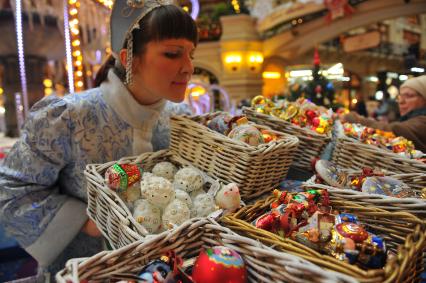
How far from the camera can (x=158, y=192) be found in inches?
35.6

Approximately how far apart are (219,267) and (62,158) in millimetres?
850

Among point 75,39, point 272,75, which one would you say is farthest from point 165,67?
point 272,75

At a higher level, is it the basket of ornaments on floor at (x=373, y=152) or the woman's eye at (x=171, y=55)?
the woman's eye at (x=171, y=55)

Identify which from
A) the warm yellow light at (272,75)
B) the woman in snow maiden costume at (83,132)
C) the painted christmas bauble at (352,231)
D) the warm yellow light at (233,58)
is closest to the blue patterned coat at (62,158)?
the woman in snow maiden costume at (83,132)

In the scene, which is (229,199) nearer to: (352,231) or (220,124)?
(352,231)

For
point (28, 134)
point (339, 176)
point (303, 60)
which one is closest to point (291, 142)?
point (339, 176)

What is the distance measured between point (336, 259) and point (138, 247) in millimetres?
341

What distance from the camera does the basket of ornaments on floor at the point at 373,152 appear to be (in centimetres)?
125

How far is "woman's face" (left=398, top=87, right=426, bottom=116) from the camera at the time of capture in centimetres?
243

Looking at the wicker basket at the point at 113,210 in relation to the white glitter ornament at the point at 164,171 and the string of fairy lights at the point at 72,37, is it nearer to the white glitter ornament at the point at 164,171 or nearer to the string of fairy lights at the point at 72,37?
the white glitter ornament at the point at 164,171

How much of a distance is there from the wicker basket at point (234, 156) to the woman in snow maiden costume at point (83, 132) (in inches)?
6.0

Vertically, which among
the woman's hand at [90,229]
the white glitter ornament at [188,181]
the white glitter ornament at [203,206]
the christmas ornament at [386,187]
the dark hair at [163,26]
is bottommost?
the woman's hand at [90,229]

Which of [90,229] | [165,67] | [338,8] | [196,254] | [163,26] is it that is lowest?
[90,229]

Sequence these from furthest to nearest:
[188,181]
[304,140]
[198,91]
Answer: [198,91], [304,140], [188,181]
